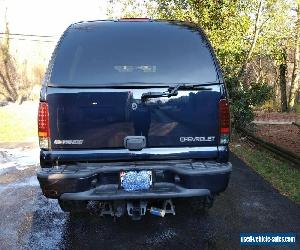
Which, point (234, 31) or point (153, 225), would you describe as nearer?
point (153, 225)

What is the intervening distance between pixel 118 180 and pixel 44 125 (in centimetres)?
91

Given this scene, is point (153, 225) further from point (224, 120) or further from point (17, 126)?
point (17, 126)

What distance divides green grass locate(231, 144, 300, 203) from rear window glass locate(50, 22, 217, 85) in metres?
2.72

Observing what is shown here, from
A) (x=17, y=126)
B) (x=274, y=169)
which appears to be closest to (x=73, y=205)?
(x=274, y=169)

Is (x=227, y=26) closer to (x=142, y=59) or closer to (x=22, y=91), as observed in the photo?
(x=142, y=59)

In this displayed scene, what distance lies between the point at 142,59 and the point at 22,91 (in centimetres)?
2581

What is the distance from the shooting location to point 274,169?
7277 mm

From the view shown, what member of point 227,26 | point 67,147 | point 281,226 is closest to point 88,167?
point 67,147

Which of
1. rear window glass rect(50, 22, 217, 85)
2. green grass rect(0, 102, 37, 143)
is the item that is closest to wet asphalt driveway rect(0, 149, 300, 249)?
rear window glass rect(50, 22, 217, 85)

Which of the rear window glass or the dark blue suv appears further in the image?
the rear window glass

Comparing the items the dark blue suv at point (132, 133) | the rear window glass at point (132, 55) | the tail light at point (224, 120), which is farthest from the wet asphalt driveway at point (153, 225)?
the rear window glass at point (132, 55)

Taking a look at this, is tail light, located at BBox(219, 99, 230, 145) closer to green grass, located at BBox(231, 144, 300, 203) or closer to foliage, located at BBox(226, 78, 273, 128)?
green grass, located at BBox(231, 144, 300, 203)

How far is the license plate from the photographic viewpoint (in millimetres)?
3895

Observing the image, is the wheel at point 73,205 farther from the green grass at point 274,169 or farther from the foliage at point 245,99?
the foliage at point 245,99
